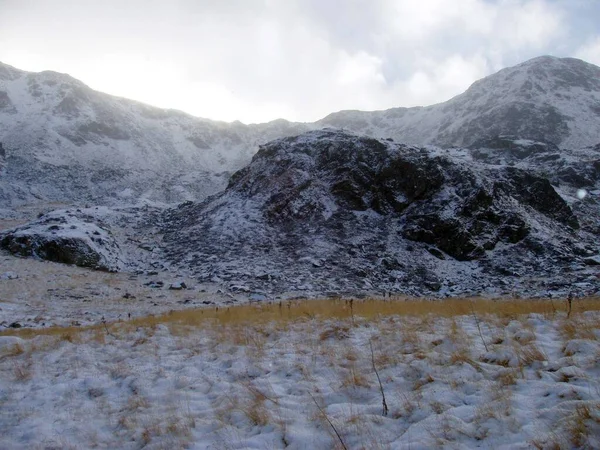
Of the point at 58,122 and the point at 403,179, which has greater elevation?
the point at 58,122

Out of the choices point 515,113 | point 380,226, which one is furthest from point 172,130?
point 515,113

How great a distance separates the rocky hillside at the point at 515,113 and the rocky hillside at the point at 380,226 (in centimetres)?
→ 5693

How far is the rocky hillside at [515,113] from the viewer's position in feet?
322

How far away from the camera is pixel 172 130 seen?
4129 inches

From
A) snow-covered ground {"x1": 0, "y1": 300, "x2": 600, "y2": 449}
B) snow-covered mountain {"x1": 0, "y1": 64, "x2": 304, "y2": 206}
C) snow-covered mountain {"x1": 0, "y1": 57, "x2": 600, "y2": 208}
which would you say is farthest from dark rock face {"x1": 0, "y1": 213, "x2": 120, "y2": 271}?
snow-covered mountain {"x1": 0, "y1": 57, "x2": 600, "y2": 208}

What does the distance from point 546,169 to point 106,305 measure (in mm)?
60896

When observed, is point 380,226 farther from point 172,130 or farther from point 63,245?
point 172,130

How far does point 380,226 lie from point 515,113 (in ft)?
285

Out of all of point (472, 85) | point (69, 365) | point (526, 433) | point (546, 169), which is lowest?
point (69, 365)

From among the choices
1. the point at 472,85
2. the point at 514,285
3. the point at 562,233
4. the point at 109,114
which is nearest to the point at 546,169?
the point at 562,233

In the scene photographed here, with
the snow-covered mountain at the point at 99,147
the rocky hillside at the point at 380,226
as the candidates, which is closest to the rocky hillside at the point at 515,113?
the snow-covered mountain at the point at 99,147

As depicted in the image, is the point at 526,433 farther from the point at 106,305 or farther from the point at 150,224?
the point at 150,224

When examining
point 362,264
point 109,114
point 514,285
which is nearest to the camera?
point 514,285

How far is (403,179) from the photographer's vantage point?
1608 inches
